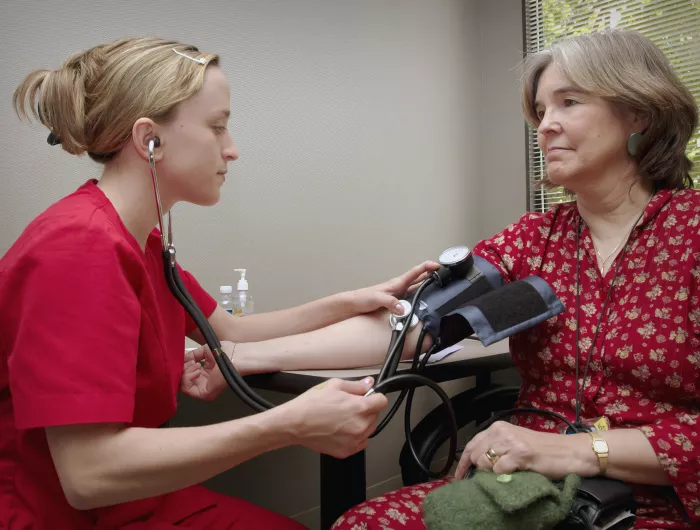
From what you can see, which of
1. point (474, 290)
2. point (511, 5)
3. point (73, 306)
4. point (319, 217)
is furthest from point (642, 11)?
point (73, 306)

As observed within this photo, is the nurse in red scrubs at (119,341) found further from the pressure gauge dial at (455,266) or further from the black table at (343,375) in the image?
the pressure gauge dial at (455,266)

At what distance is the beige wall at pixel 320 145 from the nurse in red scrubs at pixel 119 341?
69 centimetres

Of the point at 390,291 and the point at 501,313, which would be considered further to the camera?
the point at 390,291

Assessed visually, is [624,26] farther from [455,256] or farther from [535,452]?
[535,452]

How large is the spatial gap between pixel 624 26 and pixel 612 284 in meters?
1.62

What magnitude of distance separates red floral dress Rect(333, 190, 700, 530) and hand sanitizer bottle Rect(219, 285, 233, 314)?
846mm

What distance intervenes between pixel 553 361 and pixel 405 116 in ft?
4.99

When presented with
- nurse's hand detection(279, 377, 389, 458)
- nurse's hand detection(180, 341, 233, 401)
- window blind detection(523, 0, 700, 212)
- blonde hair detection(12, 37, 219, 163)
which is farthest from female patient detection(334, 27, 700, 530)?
blonde hair detection(12, 37, 219, 163)

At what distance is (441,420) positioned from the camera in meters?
1.35

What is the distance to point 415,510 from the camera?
115 cm

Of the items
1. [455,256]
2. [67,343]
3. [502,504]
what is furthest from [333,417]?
[455,256]

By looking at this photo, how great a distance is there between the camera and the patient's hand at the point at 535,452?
3.20 feet

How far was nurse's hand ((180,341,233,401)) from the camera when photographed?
4.02ft

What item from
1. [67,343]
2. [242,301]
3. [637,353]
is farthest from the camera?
[242,301]
